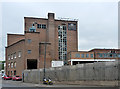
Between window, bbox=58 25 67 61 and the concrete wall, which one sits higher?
window, bbox=58 25 67 61

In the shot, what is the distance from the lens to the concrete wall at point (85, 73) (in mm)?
19656

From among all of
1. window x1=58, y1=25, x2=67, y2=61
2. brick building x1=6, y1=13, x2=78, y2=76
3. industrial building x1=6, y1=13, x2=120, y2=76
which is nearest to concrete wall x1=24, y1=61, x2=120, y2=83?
industrial building x1=6, y1=13, x2=120, y2=76

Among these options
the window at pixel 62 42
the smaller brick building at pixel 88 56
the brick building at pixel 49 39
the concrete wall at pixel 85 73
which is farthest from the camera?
the window at pixel 62 42

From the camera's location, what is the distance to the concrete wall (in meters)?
19.7

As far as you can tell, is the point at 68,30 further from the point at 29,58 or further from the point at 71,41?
the point at 29,58

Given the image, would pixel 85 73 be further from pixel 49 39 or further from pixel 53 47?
pixel 49 39

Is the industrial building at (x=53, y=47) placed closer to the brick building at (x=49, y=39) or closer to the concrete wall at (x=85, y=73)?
the brick building at (x=49, y=39)

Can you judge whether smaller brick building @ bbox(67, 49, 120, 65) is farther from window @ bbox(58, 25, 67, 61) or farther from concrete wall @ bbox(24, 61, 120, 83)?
Answer: concrete wall @ bbox(24, 61, 120, 83)

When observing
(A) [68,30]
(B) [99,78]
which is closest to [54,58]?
(A) [68,30]

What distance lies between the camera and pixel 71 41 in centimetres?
7394

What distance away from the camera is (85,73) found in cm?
2377

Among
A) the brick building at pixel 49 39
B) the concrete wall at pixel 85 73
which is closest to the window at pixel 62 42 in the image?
the brick building at pixel 49 39

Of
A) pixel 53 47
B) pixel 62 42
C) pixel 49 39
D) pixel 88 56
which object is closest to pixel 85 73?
pixel 88 56

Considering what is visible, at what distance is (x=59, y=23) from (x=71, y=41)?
8.73 m
